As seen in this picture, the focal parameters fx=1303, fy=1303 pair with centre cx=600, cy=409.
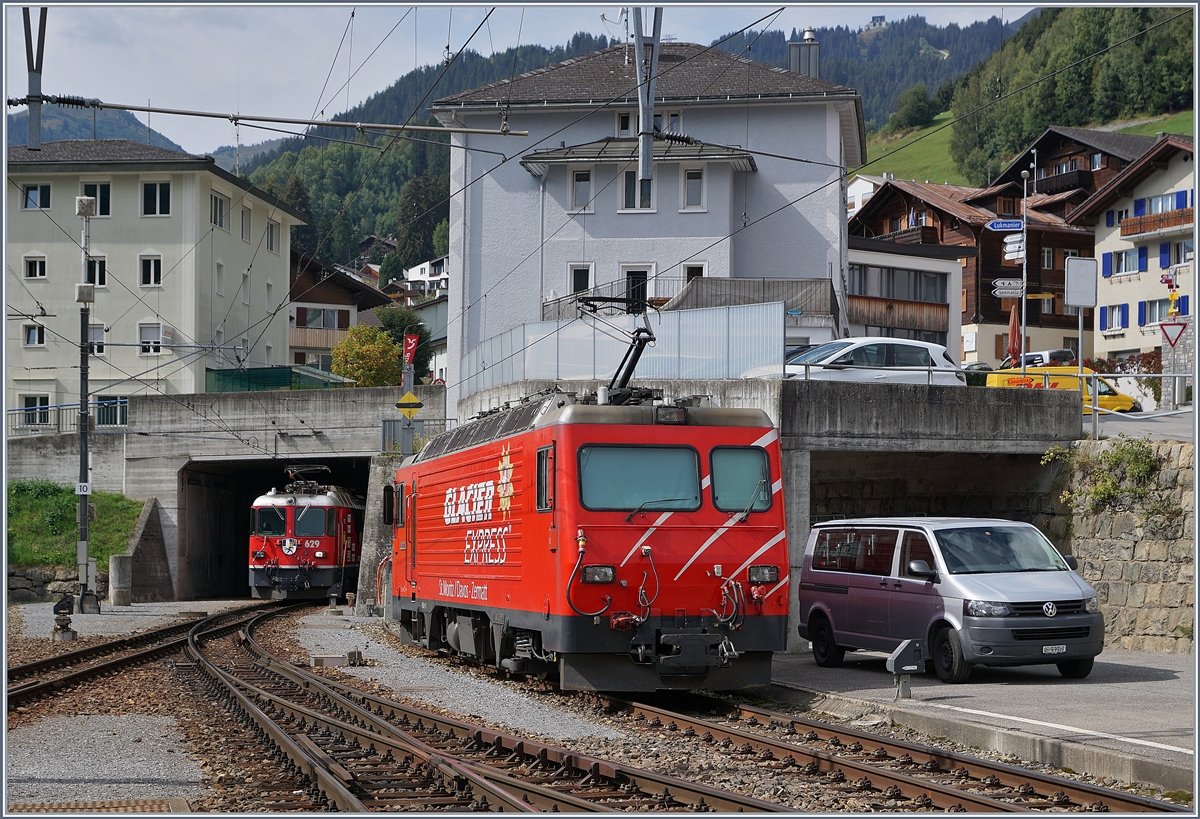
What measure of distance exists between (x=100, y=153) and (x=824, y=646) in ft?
151

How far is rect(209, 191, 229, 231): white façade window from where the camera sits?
53.8 m

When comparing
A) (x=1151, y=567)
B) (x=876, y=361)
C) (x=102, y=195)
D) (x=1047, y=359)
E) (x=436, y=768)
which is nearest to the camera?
(x=436, y=768)

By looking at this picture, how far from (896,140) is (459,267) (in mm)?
116894

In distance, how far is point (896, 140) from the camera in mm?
151125

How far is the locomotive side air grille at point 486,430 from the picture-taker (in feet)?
47.1

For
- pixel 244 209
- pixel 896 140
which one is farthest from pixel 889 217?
pixel 896 140

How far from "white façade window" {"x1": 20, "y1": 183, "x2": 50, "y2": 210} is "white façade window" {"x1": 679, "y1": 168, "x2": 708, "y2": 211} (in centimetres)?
2729

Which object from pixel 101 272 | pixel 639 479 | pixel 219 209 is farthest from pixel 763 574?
pixel 219 209

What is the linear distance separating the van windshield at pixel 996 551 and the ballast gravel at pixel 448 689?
479 cm

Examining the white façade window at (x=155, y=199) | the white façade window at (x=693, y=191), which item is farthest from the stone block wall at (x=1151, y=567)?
the white façade window at (x=155, y=199)

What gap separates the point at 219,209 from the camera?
181ft

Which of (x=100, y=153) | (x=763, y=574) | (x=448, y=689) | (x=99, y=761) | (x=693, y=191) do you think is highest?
(x=100, y=153)

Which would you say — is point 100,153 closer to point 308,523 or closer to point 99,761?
point 308,523

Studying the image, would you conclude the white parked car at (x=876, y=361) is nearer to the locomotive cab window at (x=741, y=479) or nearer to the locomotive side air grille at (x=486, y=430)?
the locomotive side air grille at (x=486, y=430)
